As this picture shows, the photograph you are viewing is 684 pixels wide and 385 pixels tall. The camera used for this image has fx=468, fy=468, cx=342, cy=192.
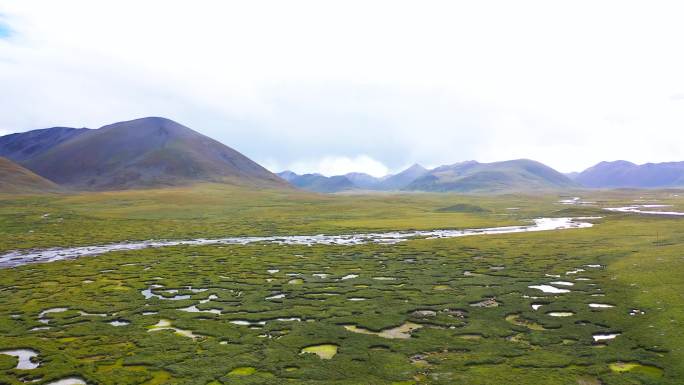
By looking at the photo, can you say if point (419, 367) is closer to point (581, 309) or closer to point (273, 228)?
point (581, 309)

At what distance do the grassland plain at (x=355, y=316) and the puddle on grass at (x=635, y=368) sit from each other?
89mm

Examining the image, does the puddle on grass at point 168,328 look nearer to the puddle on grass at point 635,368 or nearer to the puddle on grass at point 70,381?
the puddle on grass at point 70,381

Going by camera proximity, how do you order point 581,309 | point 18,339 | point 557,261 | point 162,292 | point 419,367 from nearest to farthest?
point 419,367
point 18,339
point 581,309
point 162,292
point 557,261

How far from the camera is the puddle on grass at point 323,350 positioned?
22.8 m

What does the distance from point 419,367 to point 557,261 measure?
3286 centimetres

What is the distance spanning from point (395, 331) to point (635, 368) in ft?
37.6

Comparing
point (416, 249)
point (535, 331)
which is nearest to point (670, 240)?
point (416, 249)

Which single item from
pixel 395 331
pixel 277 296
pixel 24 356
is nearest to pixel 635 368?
pixel 395 331

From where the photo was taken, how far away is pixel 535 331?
25.4m

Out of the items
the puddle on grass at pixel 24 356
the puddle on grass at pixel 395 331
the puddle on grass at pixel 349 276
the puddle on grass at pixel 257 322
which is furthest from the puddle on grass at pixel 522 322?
the puddle on grass at pixel 24 356

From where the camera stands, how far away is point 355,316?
29016 mm

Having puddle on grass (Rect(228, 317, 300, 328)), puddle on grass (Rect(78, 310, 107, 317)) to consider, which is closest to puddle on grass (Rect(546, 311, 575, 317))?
puddle on grass (Rect(228, 317, 300, 328))

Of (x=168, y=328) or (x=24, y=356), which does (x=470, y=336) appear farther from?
(x=24, y=356)

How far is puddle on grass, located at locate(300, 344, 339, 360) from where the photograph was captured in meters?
22.8
